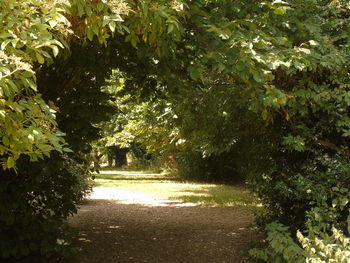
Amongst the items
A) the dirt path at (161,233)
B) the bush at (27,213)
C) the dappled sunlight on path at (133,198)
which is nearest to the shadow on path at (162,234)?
the dirt path at (161,233)

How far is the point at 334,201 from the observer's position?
5.96 m

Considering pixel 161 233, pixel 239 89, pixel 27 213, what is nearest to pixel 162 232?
pixel 161 233

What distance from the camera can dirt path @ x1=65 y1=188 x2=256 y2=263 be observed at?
7.88 meters

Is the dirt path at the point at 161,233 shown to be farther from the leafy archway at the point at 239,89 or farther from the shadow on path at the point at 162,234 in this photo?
the leafy archway at the point at 239,89

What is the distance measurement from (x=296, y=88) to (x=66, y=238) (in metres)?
4.06

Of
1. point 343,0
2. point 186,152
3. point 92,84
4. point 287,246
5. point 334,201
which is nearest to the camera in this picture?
point 287,246

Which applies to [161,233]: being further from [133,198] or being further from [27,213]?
[133,198]

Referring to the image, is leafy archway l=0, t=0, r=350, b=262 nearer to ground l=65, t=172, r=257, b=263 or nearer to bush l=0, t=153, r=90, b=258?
bush l=0, t=153, r=90, b=258

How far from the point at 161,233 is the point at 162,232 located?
12 cm

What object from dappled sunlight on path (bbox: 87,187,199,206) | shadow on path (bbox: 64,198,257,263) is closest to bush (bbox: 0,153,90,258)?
shadow on path (bbox: 64,198,257,263)

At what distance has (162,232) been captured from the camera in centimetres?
995

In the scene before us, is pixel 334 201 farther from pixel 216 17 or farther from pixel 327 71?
pixel 216 17

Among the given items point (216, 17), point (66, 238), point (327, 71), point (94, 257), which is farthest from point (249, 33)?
point (94, 257)

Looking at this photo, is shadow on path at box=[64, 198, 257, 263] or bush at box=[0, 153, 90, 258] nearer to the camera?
bush at box=[0, 153, 90, 258]
